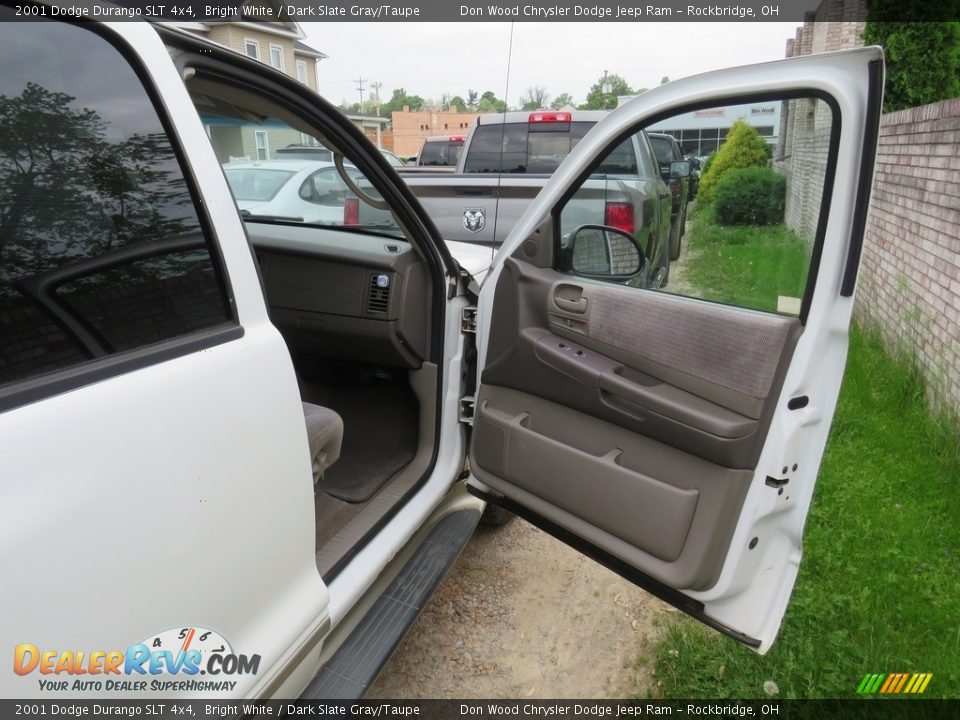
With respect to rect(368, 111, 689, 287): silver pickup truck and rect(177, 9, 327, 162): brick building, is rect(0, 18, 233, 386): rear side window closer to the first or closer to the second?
rect(177, 9, 327, 162): brick building

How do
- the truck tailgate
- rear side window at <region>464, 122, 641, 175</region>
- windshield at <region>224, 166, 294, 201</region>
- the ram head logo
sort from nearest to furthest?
the ram head logo < the truck tailgate < windshield at <region>224, 166, 294, 201</region> < rear side window at <region>464, 122, 641, 175</region>

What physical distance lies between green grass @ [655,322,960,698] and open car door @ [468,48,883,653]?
22.8 inches

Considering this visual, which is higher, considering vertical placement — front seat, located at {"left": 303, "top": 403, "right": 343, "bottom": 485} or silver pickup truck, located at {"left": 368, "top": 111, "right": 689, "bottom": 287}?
silver pickup truck, located at {"left": 368, "top": 111, "right": 689, "bottom": 287}

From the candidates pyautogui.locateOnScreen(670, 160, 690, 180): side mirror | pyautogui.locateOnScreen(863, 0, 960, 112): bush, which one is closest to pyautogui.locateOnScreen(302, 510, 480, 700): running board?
pyautogui.locateOnScreen(670, 160, 690, 180): side mirror

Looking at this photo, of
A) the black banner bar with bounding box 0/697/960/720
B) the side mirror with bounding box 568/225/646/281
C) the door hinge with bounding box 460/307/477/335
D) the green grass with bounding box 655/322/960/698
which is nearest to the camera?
the black banner bar with bounding box 0/697/960/720

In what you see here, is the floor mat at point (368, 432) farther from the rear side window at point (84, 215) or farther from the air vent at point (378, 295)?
the rear side window at point (84, 215)

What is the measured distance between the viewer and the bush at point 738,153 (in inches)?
68.4

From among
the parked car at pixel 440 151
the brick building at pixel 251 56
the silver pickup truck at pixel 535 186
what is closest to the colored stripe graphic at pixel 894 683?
the silver pickup truck at pixel 535 186

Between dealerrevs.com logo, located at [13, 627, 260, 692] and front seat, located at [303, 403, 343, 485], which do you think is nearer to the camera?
dealerrevs.com logo, located at [13, 627, 260, 692]

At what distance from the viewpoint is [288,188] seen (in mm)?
5457

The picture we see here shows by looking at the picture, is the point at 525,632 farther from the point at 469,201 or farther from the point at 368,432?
the point at 469,201

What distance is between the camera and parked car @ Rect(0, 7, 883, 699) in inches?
45.1

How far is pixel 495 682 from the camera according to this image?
2453mm

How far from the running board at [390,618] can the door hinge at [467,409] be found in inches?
14.7
